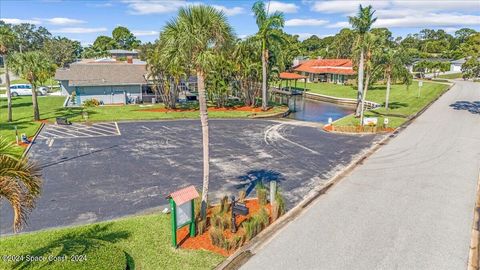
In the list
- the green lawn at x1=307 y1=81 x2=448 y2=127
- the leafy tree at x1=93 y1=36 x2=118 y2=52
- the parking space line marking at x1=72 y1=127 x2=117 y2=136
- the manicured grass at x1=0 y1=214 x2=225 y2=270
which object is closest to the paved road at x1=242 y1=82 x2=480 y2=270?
the manicured grass at x1=0 y1=214 x2=225 y2=270

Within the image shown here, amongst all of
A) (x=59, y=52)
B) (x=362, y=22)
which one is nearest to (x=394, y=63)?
(x=362, y=22)

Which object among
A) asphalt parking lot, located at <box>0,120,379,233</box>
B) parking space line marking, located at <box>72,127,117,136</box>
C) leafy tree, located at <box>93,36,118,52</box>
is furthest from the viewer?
leafy tree, located at <box>93,36,118,52</box>

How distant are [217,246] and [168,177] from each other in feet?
24.0

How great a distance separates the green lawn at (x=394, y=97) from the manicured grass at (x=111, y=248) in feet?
75.2

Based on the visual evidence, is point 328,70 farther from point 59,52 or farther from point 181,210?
point 59,52

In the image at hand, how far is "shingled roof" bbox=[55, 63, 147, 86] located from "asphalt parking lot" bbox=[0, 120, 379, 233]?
12.7 m

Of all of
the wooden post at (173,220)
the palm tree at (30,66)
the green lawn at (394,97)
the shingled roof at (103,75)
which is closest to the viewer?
the wooden post at (173,220)

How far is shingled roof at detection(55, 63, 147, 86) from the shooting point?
4194 cm

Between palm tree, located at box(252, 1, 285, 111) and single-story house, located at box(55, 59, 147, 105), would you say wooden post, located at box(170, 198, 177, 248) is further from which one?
single-story house, located at box(55, 59, 147, 105)

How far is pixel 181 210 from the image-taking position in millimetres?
11156

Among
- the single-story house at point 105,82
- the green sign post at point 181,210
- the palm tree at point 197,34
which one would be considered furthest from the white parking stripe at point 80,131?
the palm tree at point 197,34

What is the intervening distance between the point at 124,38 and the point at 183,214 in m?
136

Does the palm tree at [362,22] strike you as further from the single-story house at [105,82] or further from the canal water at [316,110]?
the single-story house at [105,82]

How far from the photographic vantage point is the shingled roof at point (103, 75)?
138ft
